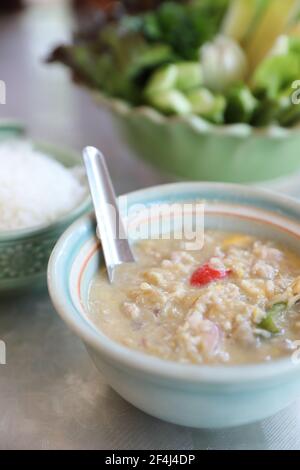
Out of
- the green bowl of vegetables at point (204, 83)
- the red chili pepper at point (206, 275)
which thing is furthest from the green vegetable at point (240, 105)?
the red chili pepper at point (206, 275)

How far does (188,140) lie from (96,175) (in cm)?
54

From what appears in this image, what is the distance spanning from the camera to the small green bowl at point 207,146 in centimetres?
178

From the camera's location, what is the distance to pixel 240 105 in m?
1.90

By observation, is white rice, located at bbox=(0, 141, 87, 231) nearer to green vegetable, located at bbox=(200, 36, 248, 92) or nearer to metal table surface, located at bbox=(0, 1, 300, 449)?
metal table surface, located at bbox=(0, 1, 300, 449)

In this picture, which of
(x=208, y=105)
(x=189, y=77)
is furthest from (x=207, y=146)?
(x=189, y=77)

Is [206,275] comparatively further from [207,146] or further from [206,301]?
[207,146]

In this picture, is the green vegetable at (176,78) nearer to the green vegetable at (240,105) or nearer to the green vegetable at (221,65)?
the green vegetable at (221,65)

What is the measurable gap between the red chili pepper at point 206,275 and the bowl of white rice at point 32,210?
36cm

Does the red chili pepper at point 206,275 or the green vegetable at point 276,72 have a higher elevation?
the green vegetable at point 276,72

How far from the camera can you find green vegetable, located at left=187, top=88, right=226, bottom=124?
190 cm

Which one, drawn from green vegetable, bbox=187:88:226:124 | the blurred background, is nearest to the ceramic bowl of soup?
green vegetable, bbox=187:88:226:124

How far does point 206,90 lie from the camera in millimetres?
2041

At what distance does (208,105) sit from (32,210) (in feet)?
2.51
